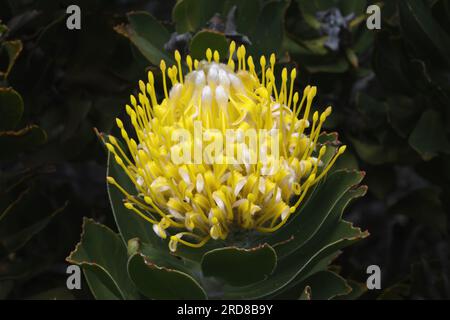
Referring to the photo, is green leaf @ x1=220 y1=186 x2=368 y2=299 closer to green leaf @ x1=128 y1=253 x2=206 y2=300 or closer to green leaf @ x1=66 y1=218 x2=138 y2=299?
Answer: green leaf @ x1=128 y1=253 x2=206 y2=300

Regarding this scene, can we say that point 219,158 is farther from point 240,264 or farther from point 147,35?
point 147,35

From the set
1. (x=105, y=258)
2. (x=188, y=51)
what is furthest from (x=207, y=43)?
(x=105, y=258)

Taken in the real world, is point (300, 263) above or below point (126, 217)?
below

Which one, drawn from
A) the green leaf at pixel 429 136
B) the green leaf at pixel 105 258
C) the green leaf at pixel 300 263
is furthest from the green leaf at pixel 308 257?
the green leaf at pixel 429 136

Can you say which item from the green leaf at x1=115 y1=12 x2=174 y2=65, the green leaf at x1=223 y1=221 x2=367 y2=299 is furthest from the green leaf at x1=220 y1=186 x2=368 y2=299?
the green leaf at x1=115 y1=12 x2=174 y2=65

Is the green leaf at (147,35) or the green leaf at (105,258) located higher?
the green leaf at (147,35)

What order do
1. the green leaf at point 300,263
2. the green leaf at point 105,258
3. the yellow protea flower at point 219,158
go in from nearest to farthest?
1. the yellow protea flower at point 219,158
2. the green leaf at point 300,263
3. the green leaf at point 105,258

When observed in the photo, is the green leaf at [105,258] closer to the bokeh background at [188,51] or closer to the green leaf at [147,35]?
the bokeh background at [188,51]

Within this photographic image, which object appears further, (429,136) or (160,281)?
(429,136)
